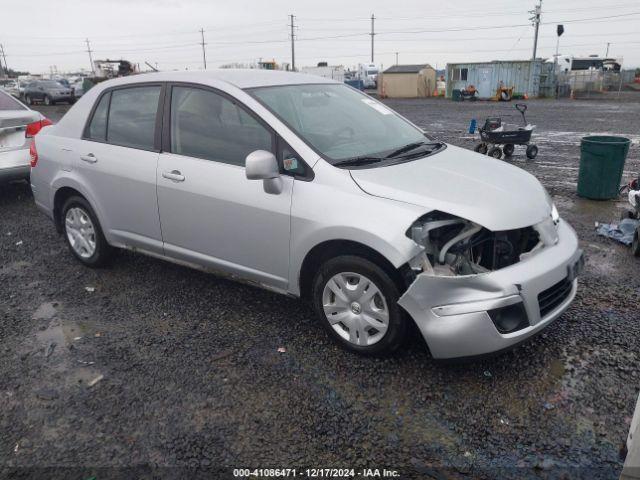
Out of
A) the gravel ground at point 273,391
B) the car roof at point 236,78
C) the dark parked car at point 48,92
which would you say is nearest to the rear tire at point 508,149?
the gravel ground at point 273,391

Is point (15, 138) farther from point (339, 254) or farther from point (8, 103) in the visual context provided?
point (339, 254)

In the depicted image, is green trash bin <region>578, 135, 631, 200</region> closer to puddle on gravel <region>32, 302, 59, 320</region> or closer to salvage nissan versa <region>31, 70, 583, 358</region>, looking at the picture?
salvage nissan versa <region>31, 70, 583, 358</region>

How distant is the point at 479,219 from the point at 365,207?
65cm

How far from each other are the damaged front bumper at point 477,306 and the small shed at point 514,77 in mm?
33855

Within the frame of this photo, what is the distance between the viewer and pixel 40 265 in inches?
208

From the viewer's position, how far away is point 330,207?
321 cm

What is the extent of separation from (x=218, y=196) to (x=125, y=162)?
3.60ft

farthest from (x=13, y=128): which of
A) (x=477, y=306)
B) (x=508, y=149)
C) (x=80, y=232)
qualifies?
(x=508, y=149)

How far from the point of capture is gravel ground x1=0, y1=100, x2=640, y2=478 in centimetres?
262

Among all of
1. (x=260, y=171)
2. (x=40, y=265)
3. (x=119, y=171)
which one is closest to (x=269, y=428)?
(x=260, y=171)

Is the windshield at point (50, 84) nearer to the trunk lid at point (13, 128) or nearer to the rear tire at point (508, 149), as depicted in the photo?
the trunk lid at point (13, 128)

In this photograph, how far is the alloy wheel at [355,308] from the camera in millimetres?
3203

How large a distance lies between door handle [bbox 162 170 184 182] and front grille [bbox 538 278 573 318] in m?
2.58

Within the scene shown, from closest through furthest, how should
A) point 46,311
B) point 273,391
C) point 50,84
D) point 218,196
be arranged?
point 273,391, point 218,196, point 46,311, point 50,84
